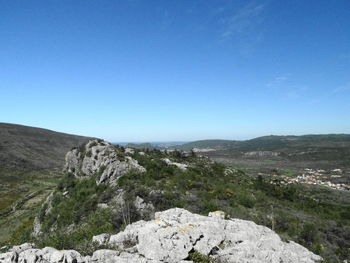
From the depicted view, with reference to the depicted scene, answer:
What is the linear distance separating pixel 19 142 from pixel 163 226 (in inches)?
6366

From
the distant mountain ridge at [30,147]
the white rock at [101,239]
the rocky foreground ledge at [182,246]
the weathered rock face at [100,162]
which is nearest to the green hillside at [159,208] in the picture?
the white rock at [101,239]

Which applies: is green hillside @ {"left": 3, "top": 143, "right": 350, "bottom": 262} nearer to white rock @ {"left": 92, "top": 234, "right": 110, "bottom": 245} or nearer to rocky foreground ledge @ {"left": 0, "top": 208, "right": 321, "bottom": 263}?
white rock @ {"left": 92, "top": 234, "right": 110, "bottom": 245}

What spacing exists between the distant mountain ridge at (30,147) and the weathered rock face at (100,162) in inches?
3837

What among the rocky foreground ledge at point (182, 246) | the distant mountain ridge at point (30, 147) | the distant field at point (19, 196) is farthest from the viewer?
the distant mountain ridge at point (30, 147)

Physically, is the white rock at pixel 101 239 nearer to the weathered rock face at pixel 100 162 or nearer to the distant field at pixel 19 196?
the weathered rock face at pixel 100 162

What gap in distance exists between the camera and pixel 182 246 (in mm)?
11586

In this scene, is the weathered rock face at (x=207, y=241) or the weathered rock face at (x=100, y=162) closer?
the weathered rock face at (x=207, y=241)

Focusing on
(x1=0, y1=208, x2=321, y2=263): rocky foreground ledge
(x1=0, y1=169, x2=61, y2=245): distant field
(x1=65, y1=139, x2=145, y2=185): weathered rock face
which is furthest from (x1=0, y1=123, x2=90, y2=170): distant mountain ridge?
(x1=0, y1=208, x2=321, y2=263): rocky foreground ledge

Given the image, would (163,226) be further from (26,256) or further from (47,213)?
(47,213)

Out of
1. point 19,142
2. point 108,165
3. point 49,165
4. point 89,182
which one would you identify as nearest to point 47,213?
point 89,182

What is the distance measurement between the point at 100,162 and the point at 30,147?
142 meters

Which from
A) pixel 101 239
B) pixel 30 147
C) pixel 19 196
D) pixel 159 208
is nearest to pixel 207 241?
pixel 101 239

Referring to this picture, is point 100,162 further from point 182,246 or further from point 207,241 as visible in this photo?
point 182,246

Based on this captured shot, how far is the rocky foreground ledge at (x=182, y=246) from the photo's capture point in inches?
425
